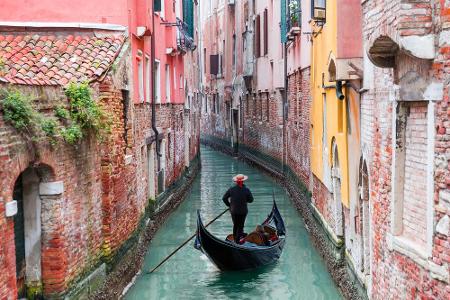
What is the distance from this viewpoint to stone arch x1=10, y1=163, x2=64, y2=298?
684cm

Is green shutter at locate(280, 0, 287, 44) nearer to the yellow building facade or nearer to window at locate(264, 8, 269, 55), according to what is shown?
the yellow building facade

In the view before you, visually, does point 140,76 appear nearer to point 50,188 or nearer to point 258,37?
point 50,188

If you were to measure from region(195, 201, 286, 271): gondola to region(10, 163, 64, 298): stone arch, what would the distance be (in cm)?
371

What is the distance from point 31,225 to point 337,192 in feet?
16.6

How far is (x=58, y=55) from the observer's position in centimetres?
938

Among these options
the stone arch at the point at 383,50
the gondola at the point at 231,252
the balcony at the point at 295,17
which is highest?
the balcony at the point at 295,17

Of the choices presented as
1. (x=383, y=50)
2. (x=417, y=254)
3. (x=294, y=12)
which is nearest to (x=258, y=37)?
(x=294, y=12)

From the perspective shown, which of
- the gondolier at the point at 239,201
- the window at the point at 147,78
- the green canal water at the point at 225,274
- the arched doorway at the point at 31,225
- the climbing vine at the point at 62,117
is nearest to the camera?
the climbing vine at the point at 62,117

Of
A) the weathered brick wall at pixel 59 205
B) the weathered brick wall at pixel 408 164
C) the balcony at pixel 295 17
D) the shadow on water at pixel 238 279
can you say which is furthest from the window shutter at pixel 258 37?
the weathered brick wall at pixel 408 164

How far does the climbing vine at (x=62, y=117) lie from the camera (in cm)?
592

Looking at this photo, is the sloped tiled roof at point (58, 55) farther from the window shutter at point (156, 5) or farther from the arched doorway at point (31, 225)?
the window shutter at point (156, 5)

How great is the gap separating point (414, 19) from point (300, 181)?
462 inches

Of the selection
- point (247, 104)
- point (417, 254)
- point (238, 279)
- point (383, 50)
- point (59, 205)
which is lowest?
point (238, 279)

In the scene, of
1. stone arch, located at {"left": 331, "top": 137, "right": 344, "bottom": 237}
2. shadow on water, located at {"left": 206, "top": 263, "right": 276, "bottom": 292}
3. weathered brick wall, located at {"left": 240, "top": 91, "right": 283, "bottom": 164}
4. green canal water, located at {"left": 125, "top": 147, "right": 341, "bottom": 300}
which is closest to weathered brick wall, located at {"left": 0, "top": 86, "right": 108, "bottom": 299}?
green canal water, located at {"left": 125, "top": 147, "right": 341, "bottom": 300}
